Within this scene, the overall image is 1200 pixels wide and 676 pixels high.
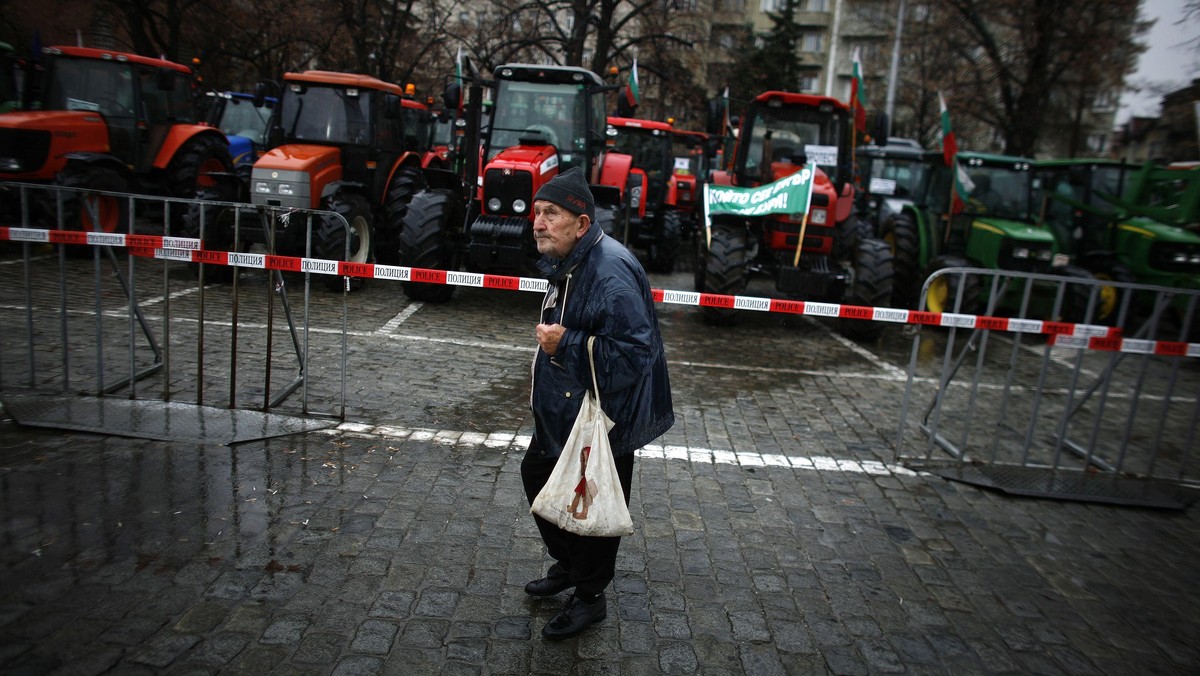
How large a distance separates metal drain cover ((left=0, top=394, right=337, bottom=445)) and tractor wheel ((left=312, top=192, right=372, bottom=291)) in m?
4.23

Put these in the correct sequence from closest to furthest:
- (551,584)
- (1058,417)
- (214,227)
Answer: (551,584) → (1058,417) → (214,227)

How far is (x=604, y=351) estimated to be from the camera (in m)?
3.01

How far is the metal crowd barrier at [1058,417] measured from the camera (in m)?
5.50

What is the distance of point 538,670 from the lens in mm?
3076

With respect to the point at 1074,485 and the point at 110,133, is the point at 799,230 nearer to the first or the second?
the point at 1074,485

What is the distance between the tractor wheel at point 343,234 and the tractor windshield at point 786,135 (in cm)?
573

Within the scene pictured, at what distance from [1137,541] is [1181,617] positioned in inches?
38.7

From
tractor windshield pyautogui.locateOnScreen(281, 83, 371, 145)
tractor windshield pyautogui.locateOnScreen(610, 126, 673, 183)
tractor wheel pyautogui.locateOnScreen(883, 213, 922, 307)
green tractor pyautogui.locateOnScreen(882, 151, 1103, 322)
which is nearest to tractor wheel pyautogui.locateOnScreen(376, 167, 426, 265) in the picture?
tractor windshield pyautogui.locateOnScreen(281, 83, 371, 145)

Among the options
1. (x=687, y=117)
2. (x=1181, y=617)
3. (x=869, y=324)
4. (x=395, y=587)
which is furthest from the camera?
(x=687, y=117)

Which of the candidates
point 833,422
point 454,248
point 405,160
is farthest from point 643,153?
point 833,422

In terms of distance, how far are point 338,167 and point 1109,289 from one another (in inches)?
472

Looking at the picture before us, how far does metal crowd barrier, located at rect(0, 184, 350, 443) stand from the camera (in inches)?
210

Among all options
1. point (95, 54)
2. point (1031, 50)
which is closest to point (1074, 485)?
point (95, 54)

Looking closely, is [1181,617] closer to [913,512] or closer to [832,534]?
[913,512]
